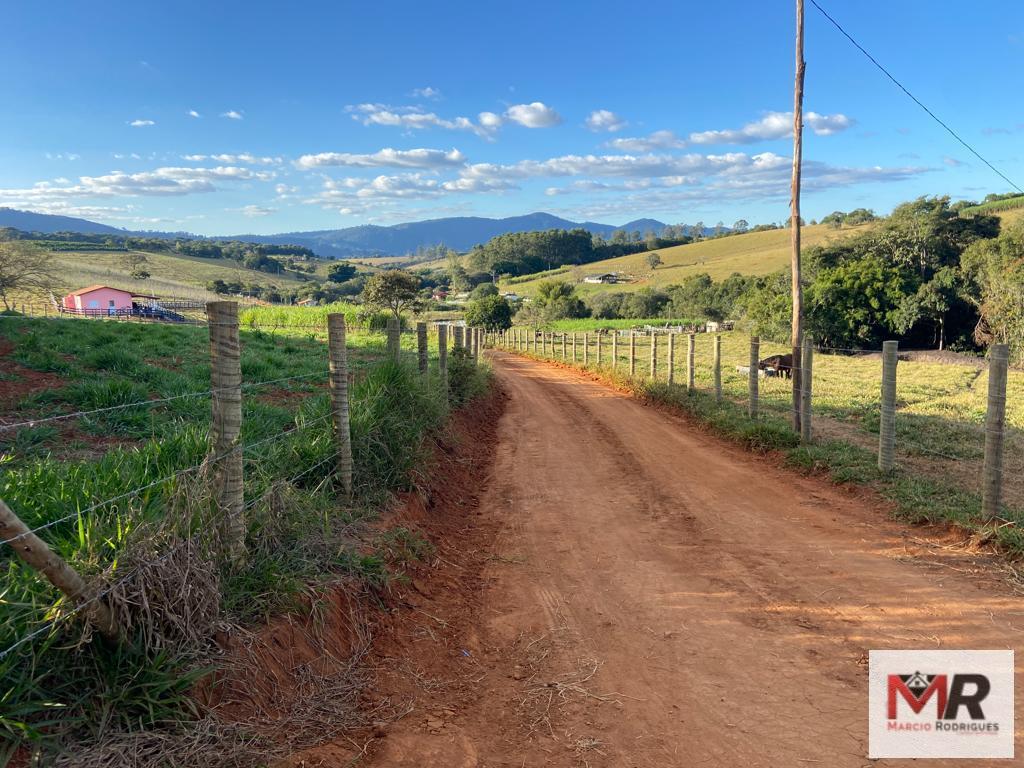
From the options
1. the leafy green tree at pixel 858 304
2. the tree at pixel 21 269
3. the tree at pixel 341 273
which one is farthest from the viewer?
the tree at pixel 341 273

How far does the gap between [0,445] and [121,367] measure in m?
5.26

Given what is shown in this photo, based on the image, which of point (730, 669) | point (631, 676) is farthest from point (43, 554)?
point (730, 669)

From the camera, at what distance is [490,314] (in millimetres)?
54562

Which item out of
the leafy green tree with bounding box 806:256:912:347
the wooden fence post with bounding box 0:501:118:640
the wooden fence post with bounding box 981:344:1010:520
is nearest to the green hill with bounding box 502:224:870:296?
the leafy green tree with bounding box 806:256:912:347

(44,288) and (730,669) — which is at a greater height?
(44,288)

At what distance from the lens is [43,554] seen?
259cm

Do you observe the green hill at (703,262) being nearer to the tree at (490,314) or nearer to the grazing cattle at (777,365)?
the tree at (490,314)

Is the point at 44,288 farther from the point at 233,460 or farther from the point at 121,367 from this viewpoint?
the point at 233,460

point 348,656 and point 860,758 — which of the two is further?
point 348,656

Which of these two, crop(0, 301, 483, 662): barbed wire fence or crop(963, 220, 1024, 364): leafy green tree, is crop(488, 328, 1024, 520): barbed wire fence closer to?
crop(0, 301, 483, 662): barbed wire fence

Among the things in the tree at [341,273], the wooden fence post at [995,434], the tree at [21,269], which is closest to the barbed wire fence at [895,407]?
the wooden fence post at [995,434]

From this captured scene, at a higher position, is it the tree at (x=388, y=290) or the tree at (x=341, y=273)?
the tree at (x=341, y=273)

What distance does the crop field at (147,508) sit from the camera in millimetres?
2752

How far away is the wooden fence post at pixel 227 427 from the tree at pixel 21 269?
25253 millimetres
